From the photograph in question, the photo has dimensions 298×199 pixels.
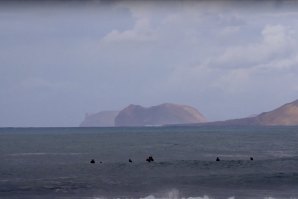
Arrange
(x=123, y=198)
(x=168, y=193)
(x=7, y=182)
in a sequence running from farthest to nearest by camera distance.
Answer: (x=7, y=182)
(x=168, y=193)
(x=123, y=198)

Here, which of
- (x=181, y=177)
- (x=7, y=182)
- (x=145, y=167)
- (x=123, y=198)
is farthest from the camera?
(x=145, y=167)

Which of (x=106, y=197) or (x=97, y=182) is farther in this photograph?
(x=97, y=182)

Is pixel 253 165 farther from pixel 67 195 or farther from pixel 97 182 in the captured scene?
pixel 67 195

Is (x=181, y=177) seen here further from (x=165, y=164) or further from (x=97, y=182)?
(x=165, y=164)

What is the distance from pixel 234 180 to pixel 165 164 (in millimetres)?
11037

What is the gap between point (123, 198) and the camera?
20.9 m

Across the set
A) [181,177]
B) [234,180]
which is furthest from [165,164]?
[234,180]

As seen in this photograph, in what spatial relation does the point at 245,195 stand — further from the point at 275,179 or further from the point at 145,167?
the point at 145,167

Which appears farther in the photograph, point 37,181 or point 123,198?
point 37,181

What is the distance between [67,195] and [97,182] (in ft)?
18.7

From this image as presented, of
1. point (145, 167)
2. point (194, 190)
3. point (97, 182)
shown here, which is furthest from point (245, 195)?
point (145, 167)

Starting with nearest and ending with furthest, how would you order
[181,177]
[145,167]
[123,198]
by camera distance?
[123,198]
[181,177]
[145,167]

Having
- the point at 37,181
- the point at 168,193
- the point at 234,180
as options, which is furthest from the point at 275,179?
the point at 37,181

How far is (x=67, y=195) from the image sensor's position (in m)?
21.7
